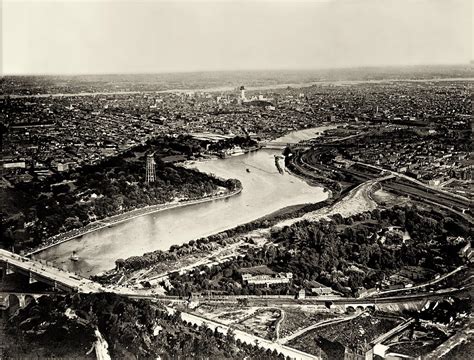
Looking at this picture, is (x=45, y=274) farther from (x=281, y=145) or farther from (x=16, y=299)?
(x=281, y=145)

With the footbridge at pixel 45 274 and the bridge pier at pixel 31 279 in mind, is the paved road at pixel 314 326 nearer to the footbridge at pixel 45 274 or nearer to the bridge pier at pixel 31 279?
the footbridge at pixel 45 274

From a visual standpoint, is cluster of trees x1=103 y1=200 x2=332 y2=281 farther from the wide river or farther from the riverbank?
the riverbank

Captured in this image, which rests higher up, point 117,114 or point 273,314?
point 117,114

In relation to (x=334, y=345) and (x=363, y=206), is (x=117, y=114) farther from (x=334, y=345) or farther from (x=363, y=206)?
(x=334, y=345)

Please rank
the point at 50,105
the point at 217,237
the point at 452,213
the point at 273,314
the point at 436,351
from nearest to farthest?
the point at 436,351 < the point at 273,314 < the point at 217,237 < the point at 452,213 < the point at 50,105

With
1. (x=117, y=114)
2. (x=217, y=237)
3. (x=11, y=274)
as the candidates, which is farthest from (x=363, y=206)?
(x=117, y=114)
